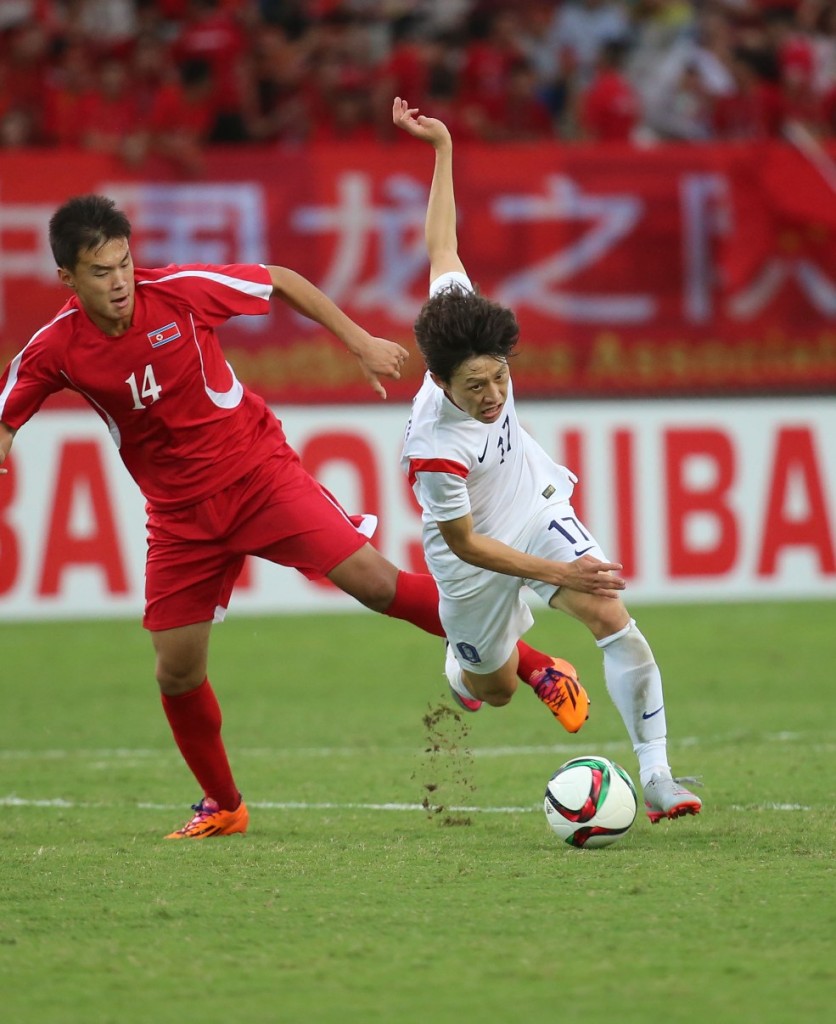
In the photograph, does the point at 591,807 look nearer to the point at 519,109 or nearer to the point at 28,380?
the point at 28,380

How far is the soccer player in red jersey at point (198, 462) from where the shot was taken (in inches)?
217

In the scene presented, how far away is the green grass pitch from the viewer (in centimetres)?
360

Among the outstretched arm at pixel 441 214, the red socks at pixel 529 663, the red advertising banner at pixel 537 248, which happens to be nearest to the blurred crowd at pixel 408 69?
the red advertising banner at pixel 537 248

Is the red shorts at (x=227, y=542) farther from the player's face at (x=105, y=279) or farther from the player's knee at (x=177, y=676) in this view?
the player's face at (x=105, y=279)

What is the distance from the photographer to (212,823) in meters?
5.73

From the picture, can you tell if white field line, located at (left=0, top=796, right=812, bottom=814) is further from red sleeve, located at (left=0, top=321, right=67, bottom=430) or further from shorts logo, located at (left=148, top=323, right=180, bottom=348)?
shorts logo, located at (left=148, top=323, right=180, bottom=348)

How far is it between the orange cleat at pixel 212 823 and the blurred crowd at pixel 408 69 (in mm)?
8554

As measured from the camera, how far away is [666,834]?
212 inches

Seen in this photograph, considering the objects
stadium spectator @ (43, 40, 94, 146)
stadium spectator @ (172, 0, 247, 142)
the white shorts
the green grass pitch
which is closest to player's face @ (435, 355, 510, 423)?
the white shorts

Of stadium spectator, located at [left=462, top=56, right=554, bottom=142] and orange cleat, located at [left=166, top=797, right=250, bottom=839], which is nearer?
orange cleat, located at [left=166, top=797, right=250, bottom=839]

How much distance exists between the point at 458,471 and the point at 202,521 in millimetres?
984

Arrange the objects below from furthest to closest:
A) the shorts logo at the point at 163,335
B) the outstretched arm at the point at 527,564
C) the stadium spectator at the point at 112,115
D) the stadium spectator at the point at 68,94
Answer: the stadium spectator at the point at 68,94
the stadium spectator at the point at 112,115
the shorts logo at the point at 163,335
the outstretched arm at the point at 527,564

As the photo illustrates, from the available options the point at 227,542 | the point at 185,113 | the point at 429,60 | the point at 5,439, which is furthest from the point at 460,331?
the point at 429,60

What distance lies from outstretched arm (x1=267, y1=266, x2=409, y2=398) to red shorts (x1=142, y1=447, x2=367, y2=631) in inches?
20.2
